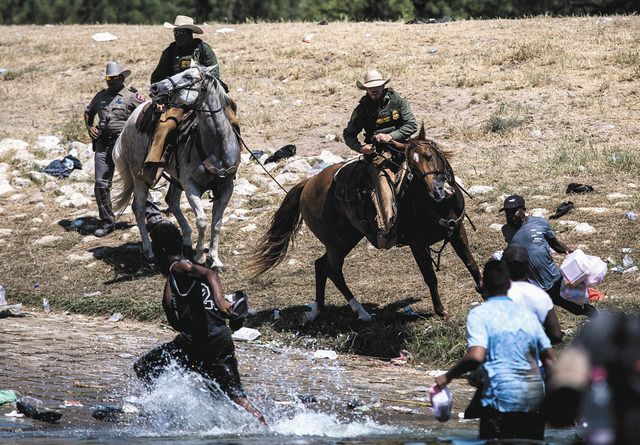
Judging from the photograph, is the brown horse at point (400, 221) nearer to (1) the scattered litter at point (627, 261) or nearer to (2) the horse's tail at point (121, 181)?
(1) the scattered litter at point (627, 261)

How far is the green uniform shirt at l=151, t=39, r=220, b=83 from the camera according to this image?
13852mm

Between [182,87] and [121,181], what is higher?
[182,87]

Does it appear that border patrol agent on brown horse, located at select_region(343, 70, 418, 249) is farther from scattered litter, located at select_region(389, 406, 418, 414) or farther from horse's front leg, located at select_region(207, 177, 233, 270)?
horse's front leg, located at select_region(207, 177, 233, 270)

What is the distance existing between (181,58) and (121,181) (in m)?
2.29

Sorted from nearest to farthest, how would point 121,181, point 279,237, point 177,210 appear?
point 279,237, point 177,210, point 121,181

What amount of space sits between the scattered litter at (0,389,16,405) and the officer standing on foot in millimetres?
6689

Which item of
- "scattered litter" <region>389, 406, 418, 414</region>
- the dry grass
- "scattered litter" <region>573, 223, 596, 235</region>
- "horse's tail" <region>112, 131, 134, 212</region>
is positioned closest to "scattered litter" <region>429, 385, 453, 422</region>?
"scattered litter" <region>389, 406, 418, 414</region>

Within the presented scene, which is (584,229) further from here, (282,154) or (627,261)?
(282,154)

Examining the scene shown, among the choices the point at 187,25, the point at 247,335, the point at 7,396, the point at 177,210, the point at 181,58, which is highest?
the point at 187,25

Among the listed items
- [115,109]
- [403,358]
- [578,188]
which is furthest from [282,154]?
[403,358]

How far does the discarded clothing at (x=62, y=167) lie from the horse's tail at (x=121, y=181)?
3.02m

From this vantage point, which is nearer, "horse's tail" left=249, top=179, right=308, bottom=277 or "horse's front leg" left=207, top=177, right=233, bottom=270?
"horse's tail" left=249, top=179, right=308, bottom=277

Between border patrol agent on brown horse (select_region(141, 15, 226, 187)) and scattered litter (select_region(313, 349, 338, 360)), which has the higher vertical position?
border patrol agent on brown horse (select_region(141, 15, 226, 187))

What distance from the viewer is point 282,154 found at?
1764 cm
